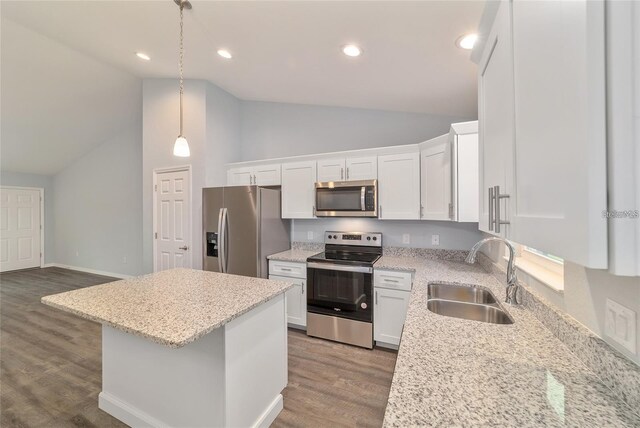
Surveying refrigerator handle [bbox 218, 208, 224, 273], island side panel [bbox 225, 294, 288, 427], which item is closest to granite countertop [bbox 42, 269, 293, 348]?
island side panel [bbox 225, 294, 288, 427]

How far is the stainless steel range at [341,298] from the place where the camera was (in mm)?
2557

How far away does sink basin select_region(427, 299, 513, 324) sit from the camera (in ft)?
4.67

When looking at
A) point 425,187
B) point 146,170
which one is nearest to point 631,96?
point 425,187

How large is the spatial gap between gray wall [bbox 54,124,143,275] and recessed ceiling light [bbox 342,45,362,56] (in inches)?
184

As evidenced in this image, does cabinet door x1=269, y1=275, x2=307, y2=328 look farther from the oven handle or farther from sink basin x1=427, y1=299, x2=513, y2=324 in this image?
sink basin x1=427, y1=299, x2=513, y2=324

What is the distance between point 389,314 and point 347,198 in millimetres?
1292

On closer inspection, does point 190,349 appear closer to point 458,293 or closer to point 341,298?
point 341,298

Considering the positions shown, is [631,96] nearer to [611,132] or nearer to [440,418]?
[611,132]

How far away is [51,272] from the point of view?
575 cm

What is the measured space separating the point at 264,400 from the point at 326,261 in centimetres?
135

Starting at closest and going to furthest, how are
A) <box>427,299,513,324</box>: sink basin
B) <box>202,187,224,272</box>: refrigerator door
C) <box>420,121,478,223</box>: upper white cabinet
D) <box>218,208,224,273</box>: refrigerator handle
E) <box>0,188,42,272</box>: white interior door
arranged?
<box>427,299,513,324</box>: sink basin → <box>420,121,478,223</box>: upper white cabinet → <box>218,208,224,273</box>: refrigerator handle → <box>202,187,224,272</box>: refrigerator door → <box>0,188,42,272</box>: white interior door

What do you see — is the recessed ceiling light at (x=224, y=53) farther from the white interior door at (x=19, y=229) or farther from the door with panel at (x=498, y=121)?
the white interior door at (x=19, y=229)

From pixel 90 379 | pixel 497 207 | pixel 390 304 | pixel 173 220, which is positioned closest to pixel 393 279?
pixel 390 304

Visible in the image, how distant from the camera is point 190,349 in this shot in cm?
146
